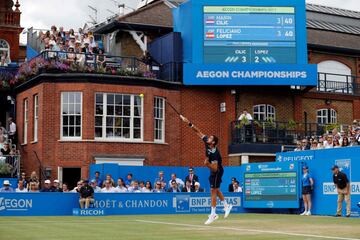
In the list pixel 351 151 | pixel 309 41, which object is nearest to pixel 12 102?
pixel 309 41

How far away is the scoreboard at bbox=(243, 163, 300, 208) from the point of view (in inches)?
1067

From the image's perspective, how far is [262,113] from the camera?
3769cm

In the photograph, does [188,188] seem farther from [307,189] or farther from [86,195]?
[307,189]

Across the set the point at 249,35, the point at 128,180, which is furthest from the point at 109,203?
the point at 249,35

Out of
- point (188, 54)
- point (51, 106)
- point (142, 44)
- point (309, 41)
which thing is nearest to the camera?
point (51, 106)

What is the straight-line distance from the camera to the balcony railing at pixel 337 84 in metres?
40.8

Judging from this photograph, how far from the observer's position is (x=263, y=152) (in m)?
35.2

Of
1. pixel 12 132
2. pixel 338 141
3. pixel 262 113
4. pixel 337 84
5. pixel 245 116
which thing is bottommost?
pixel 338 141

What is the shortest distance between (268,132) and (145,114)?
652cm

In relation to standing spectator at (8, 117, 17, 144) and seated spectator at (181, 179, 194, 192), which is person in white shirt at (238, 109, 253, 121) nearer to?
seated spectator at (181, 179, 194, 192)

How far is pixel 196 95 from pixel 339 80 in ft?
37.6

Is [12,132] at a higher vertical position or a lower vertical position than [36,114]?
lower

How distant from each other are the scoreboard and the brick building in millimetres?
6073

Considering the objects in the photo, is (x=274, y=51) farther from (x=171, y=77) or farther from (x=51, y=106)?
(x=51, y=106)
